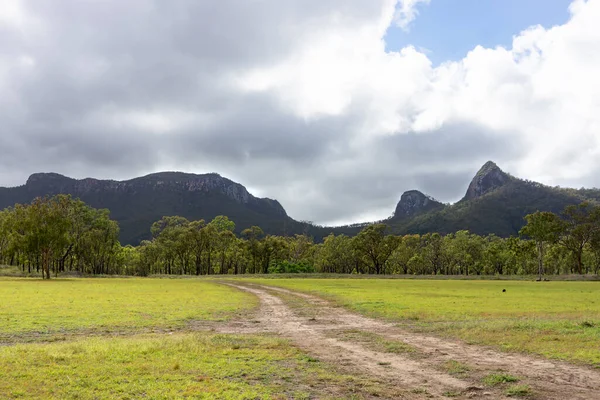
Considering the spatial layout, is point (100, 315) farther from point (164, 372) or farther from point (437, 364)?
point (437, 364)

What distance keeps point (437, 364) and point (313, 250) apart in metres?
147

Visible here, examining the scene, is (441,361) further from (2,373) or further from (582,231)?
(582,231)

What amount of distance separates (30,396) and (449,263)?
149 meters

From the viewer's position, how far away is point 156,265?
16012cm

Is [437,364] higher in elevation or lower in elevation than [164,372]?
lower

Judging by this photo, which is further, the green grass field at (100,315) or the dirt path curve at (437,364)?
the green grass field at (100,315)

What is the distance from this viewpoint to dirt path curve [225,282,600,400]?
432 inches

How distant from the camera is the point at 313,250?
524 feet

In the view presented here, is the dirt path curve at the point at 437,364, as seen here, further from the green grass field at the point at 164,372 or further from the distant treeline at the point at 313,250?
the distant treeline at the point at 313,250

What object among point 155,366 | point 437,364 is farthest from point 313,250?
point 155,366

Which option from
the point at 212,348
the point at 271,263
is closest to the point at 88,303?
the point at 212,348

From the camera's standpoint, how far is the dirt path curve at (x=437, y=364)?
11.0m

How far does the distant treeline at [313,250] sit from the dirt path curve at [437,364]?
301 feet

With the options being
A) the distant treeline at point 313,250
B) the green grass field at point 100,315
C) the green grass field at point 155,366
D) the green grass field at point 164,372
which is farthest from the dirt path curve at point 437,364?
the distant treeline at point 313,250
